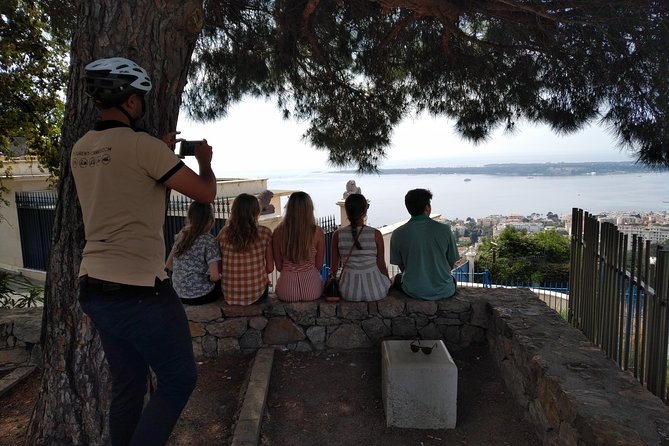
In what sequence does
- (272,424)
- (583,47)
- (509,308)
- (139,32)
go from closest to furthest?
(139,32) < (272,424) < (509,308) < (583,47)

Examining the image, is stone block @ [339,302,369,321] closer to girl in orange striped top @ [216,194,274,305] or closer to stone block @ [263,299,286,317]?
stone block @ [263,299,286,317]

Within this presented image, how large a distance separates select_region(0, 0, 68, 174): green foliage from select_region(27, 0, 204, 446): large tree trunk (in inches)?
142

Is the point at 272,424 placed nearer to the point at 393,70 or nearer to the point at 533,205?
the point at 393,70

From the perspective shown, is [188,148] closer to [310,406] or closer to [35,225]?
[310,406]

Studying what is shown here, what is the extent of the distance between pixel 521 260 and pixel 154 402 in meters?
13.6

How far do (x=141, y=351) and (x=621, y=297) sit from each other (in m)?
2.69

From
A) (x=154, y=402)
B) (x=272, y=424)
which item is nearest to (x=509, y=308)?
(x=272, y=424)

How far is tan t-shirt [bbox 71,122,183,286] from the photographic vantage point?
1.80 metres

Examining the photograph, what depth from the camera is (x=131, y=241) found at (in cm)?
183

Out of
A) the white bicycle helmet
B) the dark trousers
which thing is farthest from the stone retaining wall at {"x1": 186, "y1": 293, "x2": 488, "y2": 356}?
the white bicycle helmet

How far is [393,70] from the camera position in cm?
580

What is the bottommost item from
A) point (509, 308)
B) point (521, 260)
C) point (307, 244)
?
point (521, 260)

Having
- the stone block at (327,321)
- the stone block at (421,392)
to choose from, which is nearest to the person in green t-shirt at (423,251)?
the stone block at (327,321)

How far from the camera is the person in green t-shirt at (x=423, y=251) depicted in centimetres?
397
